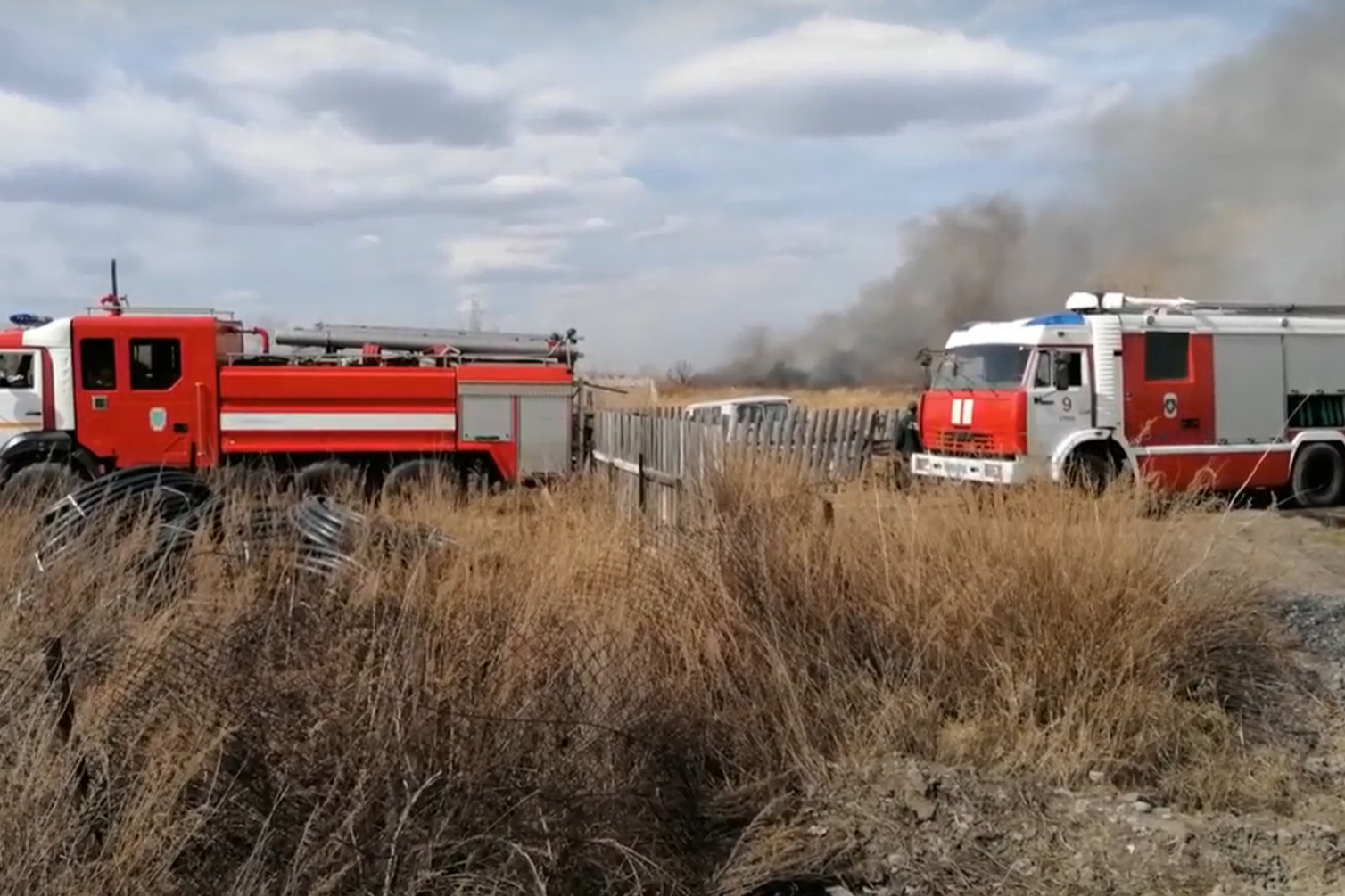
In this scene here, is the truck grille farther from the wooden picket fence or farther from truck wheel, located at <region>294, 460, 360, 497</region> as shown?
truck wheel, located at <region>294, 460, 360, 497</region>

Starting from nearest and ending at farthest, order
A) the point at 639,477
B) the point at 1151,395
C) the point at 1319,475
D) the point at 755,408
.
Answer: the point at 639,477 < the point at 1151,395 < the point at 1319,475 < the point at 755,408

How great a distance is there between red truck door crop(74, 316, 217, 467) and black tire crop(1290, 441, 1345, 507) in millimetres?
13890

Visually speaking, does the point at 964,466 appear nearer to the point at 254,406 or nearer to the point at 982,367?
the point at 982,367

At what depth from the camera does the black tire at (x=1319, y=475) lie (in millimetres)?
16266

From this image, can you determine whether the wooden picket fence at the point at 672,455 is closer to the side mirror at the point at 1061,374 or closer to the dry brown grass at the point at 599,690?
the dry brown grass at the point at 599,690

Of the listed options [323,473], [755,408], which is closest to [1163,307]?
[755,408]

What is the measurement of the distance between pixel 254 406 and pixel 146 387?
52.0 inches

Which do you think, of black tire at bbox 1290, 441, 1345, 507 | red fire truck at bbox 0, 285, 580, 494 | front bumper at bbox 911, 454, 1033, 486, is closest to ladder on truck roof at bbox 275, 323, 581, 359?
red fire truck at bbox 0, 285, 580, 494

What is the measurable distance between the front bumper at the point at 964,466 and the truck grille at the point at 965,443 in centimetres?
10

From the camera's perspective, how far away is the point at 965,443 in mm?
15562

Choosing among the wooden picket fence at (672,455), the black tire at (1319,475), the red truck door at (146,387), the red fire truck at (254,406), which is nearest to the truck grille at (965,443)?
the wooden picket fence at (672,455)

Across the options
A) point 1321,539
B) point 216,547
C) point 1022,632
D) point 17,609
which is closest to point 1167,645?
point 1022,632

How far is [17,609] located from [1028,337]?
13.1 m

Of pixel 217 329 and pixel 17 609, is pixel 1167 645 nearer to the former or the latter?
pixel 17 609
